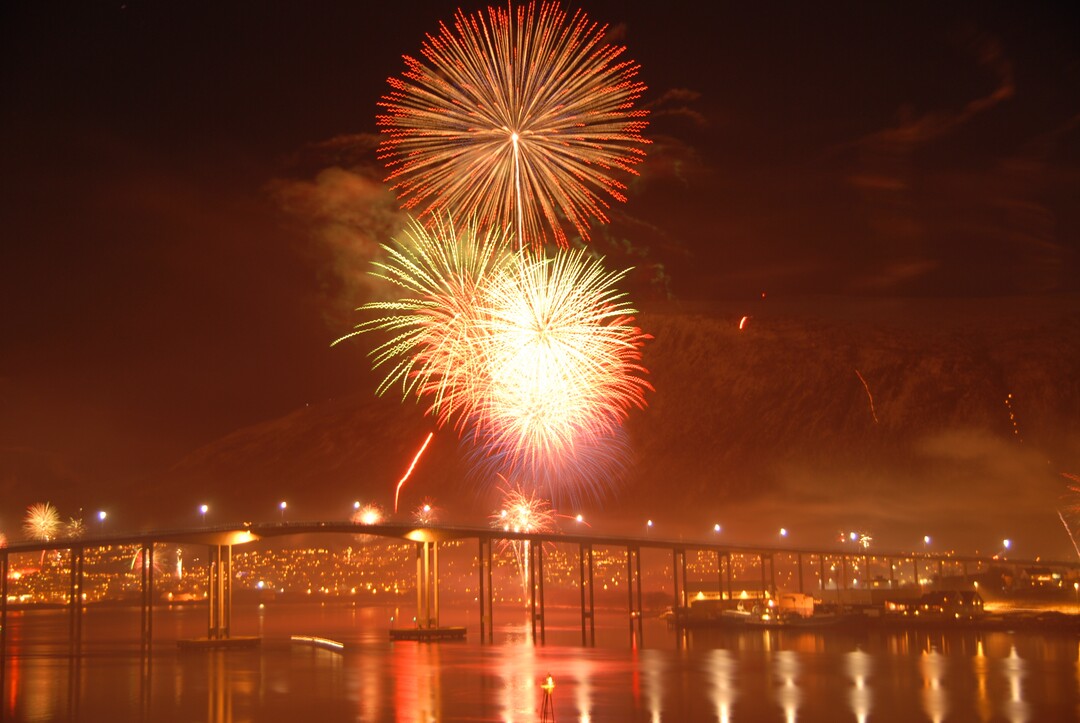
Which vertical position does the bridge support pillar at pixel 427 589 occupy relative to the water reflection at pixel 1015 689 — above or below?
above

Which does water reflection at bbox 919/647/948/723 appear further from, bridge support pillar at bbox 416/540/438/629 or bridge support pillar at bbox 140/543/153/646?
bridge support pillar at bbox 140/543/153/646

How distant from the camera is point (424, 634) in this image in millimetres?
92188

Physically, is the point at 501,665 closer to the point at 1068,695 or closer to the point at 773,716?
the point at 773,716

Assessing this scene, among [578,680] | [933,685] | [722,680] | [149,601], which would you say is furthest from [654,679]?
[149,601]

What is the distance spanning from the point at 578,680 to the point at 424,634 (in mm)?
33965

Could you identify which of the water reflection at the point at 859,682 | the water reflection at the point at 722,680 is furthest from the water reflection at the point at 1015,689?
the water reflection at the point at 722,680

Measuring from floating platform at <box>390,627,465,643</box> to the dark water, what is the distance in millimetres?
1955

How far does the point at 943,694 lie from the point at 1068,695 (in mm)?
5301

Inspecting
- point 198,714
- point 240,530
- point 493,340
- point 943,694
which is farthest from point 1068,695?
point 240,530

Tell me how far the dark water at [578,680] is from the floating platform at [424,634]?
6.41 feet

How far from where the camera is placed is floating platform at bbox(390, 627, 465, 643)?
9200cm

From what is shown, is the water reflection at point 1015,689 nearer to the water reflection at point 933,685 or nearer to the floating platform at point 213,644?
the water reflection at point 933,685

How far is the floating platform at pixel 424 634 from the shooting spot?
9200 centimetres

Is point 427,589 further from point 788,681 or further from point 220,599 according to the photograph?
point 788,681
